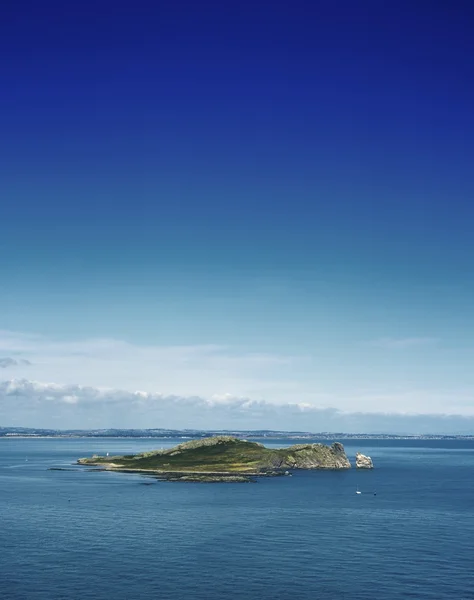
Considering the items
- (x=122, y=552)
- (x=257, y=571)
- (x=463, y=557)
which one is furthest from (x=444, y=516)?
(x=122, y=552)

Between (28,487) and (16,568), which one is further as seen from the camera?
(28,487)

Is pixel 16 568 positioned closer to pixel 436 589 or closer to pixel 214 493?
pixel 436 589

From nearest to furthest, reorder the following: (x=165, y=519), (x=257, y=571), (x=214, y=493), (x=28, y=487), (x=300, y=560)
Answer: (x=257, y=571), (x=300, y=560), (x=165, y=519), (x=214, y=493), (x=28, y=487)

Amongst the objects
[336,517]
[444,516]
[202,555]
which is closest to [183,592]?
[202,555]

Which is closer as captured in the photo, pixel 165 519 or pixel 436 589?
pixel 436 589

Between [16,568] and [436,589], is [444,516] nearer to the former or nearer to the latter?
[436,589]

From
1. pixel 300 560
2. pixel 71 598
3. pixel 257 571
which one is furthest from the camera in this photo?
pixel 300 560
